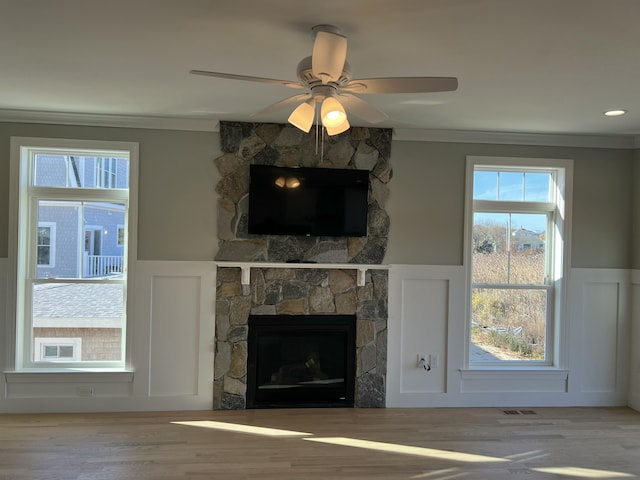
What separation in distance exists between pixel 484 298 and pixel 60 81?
3762 millimetres

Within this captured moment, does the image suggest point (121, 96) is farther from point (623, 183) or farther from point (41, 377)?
point (623, 183)

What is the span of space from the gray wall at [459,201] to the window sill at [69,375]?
2490 mm

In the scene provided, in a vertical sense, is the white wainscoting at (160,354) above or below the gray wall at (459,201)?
below

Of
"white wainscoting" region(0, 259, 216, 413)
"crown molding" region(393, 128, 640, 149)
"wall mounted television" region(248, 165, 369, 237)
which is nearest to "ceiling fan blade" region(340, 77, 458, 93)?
"wall mounted television" region(248, 165, 369, 237)

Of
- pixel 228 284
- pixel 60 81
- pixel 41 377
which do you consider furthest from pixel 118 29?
pixel 41 377

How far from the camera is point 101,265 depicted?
3.70 meters

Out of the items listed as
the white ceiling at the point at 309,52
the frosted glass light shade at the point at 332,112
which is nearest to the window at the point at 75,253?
the white ceiling at the point at 309,52

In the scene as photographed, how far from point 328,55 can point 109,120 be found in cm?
255

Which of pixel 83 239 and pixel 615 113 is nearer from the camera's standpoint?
pixel 615 113

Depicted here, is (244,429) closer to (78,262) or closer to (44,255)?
(78,262)

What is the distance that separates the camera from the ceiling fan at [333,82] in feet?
5.62

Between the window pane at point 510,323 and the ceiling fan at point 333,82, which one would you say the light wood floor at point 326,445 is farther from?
the ceiling fan at point 333,82

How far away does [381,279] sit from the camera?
3.78 metres

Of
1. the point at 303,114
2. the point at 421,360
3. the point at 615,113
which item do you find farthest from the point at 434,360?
the point at 303,114
